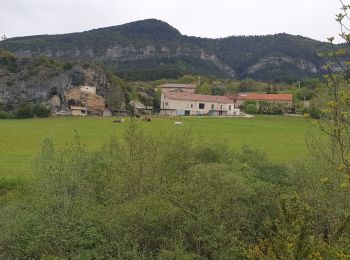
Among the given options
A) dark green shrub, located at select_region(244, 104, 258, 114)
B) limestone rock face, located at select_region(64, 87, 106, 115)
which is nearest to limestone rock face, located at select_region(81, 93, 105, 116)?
limestone rock face, located at select_region(64, 87, 106, 115)

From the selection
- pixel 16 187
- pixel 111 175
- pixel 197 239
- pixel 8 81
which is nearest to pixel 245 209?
pixel 197 239

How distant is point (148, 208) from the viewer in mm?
16062

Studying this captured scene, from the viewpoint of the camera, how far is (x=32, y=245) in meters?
14.8

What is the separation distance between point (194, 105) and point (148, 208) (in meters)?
102

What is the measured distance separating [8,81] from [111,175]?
114428mm

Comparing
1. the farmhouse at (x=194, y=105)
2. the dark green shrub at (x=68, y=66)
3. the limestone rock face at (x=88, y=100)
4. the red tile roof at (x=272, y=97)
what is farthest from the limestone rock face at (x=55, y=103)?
the red tile roof at (x=272, y=97)

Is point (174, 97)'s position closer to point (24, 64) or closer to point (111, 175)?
point (24, 64)

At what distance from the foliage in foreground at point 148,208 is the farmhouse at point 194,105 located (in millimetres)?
96023

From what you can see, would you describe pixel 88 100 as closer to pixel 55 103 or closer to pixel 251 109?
pixel 55 103

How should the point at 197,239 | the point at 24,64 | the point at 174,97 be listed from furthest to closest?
the point at 24,64 < the point at 174,97 < the point at 197,239

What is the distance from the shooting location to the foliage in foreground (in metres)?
15.1

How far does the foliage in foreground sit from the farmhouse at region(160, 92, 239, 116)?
96.0 metres

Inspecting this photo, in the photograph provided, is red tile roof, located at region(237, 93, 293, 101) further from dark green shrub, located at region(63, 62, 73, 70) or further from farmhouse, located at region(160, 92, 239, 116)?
dark green shrub, located at region(63, 62, 73, 70)

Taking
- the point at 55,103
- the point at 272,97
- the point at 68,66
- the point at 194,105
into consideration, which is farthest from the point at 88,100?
the point at 272,97
